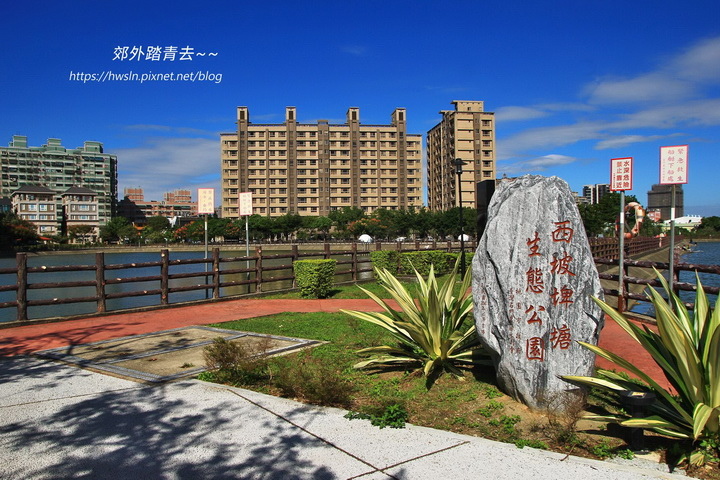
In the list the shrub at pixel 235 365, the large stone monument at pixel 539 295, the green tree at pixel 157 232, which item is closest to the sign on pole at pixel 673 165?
the large stone monument at pixel 539 295

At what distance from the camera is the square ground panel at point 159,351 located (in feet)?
19.7

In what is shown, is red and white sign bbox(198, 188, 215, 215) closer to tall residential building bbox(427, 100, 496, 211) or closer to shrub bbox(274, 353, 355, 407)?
shrub bbox(274, 353, 355, 407)

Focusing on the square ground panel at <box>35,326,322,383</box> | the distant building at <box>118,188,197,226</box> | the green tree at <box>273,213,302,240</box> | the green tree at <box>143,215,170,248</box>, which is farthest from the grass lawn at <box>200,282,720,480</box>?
the distant building at <box>118,188,197,226</box>

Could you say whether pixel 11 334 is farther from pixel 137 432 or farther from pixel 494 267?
pixel 494 267

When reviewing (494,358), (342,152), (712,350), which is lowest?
(494,358)

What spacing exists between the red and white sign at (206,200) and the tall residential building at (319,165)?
9694 centimetres

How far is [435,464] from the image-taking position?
11.4 ft

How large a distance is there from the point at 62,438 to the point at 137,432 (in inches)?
21.3

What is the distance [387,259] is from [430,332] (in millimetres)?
13670

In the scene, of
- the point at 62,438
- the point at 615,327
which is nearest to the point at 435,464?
the point at 62,438

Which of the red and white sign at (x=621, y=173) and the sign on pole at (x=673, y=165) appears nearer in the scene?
the sign on pole at (x=673, y=165)

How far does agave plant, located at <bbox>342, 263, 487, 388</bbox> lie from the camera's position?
221 inches

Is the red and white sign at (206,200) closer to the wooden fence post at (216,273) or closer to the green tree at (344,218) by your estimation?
the wooden fence post at (216,273)

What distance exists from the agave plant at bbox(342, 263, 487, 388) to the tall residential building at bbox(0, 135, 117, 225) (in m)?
137
